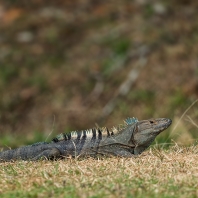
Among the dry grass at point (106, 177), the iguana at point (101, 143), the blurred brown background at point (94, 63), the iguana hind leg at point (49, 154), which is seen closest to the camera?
the dry grass at point (106, 177)

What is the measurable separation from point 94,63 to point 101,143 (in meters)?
11.4

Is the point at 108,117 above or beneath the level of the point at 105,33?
beneath

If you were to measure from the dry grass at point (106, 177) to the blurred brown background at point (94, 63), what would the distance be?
9.14 meters

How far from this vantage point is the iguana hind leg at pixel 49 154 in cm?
844

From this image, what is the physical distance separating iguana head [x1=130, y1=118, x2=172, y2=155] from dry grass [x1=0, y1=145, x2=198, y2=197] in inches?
37.8

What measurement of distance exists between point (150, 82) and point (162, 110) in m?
1.84

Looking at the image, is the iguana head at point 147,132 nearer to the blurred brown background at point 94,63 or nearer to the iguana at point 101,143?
the iguana at point 101,143

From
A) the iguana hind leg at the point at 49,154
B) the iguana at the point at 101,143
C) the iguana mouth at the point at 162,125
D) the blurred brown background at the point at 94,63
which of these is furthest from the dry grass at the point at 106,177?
the blurred brown background at the point at 94,63

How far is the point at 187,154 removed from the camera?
26.3 feet

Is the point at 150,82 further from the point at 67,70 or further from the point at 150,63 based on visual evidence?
the point at 67,70

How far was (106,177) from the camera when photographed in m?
6.55

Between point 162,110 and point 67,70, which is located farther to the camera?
point 67,70

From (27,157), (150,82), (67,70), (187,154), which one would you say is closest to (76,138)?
(27,157)

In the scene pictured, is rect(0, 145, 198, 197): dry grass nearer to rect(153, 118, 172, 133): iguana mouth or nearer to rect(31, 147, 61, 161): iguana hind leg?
Answer: rect(31, 147, 61, 161): iguana hind leg
